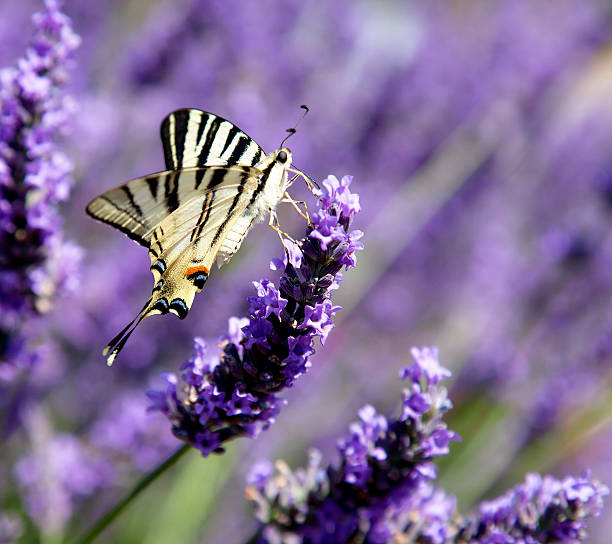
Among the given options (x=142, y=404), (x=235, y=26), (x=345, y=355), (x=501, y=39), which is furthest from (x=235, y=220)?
(x=501, y=39)

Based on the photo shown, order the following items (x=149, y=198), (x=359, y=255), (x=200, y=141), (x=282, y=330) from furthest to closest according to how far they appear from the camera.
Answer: (x=359, y=255) → (x=200, y=141) → (x=149, y=198) → (x=282, y=330)

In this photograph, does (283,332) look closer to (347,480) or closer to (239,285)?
(347,480)

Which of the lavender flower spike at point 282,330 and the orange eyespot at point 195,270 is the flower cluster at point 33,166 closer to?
the orange eyespot at point 195,270

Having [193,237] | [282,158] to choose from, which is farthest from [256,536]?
[282,158]

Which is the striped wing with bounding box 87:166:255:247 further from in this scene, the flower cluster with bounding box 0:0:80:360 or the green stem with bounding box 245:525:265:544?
the green stem with bounding box 245:525:265:544

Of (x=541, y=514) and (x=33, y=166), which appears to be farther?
(x=33, y=166)

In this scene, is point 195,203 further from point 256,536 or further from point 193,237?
point 256,536
